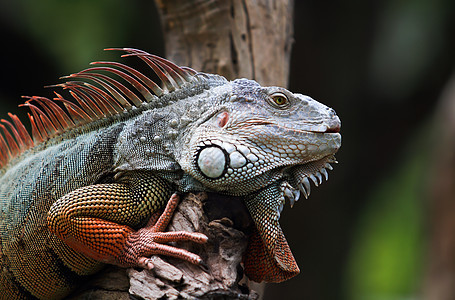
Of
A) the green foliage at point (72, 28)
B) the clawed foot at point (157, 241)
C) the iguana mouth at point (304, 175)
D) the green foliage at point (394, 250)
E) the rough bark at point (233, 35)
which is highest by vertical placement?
the rough bark at point (233, 35)

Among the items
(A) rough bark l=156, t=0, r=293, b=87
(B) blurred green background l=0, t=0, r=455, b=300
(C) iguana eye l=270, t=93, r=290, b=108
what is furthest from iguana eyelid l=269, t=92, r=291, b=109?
(B) blurred green background l=0, t=0, r=455, b=300

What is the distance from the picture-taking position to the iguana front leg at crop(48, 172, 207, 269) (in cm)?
266

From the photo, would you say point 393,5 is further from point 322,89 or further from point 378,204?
point 378,204

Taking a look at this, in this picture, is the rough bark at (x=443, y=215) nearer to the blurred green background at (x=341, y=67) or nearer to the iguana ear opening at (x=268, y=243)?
the blurred green background at (x=341, y=67)

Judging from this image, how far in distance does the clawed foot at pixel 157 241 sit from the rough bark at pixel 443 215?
5.53 m

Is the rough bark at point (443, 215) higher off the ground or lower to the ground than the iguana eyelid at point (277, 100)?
lower

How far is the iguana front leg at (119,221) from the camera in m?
2.66

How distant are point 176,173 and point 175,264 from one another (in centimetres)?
61

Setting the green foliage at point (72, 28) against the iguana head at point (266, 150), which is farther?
the green foliage at point (72, 28)

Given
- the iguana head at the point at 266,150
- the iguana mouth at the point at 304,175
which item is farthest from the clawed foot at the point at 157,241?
the iguana mouth at the point at 304,175

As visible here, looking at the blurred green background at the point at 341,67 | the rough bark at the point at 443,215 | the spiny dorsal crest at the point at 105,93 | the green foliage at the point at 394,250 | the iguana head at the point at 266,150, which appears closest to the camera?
the iguana head at the point at 266,150

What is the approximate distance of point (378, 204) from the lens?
11867 millimetres

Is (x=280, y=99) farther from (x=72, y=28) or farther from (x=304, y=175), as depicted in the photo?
(x=72, y=28)

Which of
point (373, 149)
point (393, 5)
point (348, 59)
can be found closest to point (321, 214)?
point (373, 149)
